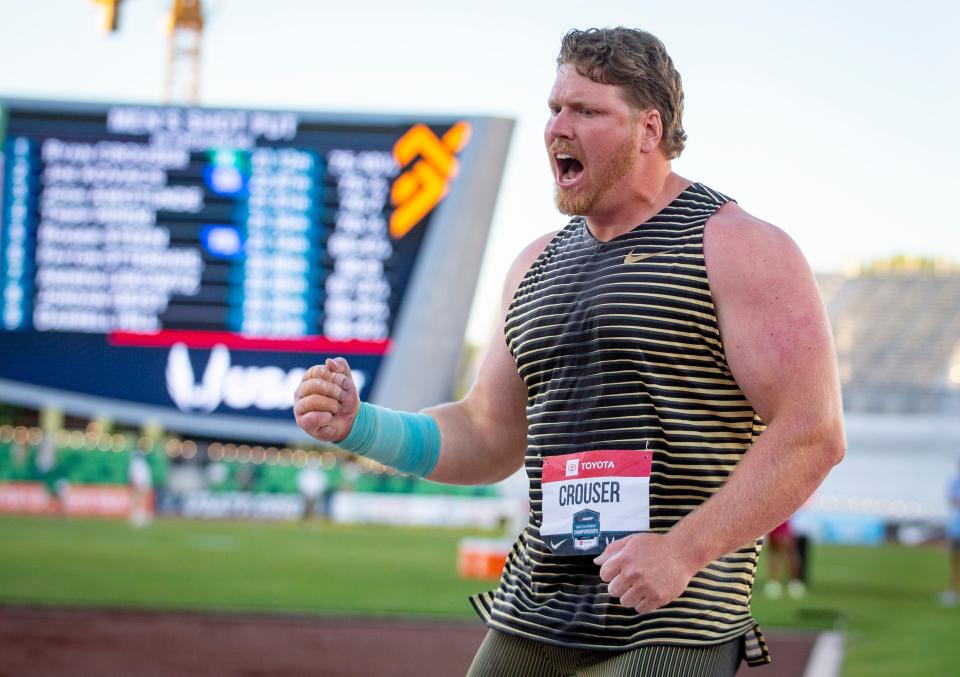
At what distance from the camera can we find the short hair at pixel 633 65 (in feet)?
9.86

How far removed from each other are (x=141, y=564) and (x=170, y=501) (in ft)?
61.8

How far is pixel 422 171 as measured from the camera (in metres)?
24.0

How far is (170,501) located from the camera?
37.6 meters

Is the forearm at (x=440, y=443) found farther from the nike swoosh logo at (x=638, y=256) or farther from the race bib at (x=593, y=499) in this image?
the nike swoosh logo at (x=638, y=256)

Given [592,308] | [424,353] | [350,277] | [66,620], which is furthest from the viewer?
[424,353]

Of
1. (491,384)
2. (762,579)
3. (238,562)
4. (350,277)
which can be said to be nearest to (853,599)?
(762,579)

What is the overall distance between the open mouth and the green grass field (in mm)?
7190

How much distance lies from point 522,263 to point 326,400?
2.12 feet

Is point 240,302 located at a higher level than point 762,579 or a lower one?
higher

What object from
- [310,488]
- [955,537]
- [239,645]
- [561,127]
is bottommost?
[310,488]

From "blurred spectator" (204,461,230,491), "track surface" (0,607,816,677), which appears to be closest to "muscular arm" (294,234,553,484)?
"track surface" (0,607,816,677)

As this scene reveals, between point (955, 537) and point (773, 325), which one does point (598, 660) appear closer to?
point (773, 325)

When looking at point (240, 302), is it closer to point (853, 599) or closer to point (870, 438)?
point (853, 599)

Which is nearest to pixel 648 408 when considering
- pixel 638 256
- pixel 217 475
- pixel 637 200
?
pixel 638 256
